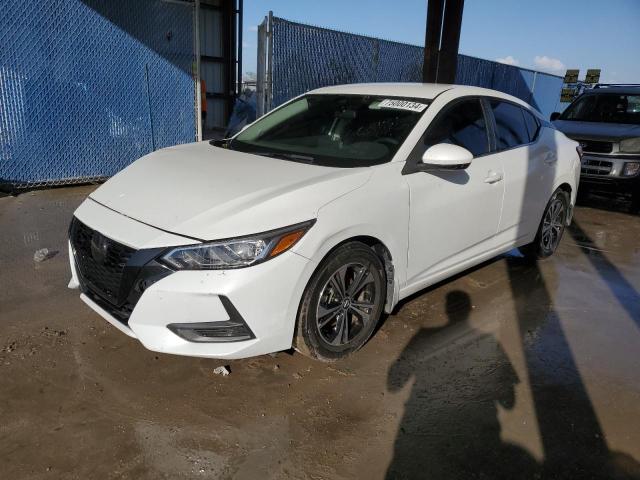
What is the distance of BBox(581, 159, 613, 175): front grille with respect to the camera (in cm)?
772

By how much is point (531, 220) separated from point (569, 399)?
2207mm

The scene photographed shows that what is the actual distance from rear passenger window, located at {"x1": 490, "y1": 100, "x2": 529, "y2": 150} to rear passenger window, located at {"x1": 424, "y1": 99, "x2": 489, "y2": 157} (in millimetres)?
232

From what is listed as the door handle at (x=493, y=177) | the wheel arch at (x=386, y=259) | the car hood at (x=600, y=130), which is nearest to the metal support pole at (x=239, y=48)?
the car hood at (x=600, y=130)

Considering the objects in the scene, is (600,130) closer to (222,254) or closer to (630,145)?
(630,145)

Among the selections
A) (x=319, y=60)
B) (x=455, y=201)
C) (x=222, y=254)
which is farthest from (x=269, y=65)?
(x=222, y=254)

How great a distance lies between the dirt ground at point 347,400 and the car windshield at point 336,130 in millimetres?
1283

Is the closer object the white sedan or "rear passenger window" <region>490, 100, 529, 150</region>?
the white sedan

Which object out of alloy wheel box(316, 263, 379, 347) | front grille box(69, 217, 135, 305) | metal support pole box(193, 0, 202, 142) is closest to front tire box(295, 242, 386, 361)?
alloy wheel box(316, 263, 379, 347)

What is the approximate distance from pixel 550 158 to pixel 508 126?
745 millimetres

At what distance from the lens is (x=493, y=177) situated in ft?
13.4

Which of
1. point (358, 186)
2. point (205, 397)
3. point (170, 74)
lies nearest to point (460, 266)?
point (358, 186)

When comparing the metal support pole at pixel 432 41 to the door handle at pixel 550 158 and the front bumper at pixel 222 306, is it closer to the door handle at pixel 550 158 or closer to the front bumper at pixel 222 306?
the door handle at pixel 550 158

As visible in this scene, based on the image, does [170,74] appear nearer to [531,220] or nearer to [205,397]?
[531,220]

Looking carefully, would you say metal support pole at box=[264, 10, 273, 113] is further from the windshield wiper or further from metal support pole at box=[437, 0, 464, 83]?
the windshield wiper
